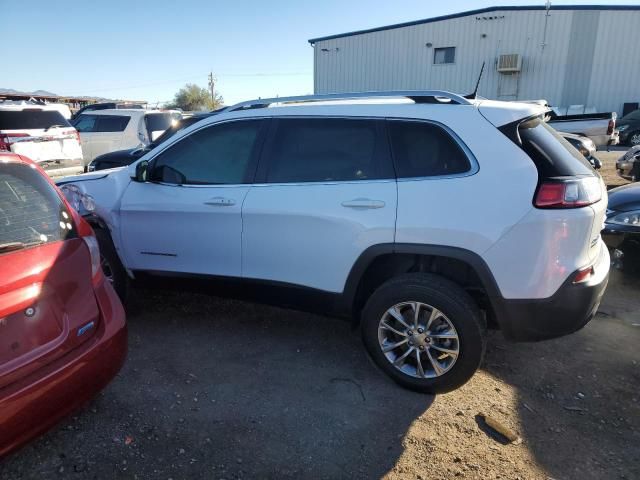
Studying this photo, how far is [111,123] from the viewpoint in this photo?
11414 millimetres

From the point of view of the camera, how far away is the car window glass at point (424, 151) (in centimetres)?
280

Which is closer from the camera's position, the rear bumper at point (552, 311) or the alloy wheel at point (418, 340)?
the rear bumper at point (552, 311)

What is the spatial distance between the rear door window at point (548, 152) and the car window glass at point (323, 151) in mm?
900

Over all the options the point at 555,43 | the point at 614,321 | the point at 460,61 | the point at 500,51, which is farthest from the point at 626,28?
the point at 614,321

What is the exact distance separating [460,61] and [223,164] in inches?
1101

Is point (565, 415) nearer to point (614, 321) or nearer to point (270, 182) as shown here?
point (614, 321)

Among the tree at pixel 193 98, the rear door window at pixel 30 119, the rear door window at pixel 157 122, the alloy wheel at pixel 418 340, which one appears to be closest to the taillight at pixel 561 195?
the alloy wheel at pixel 418 340

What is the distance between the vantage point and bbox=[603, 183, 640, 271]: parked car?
442 cm

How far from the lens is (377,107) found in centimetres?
307

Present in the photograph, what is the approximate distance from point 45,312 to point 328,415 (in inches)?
64.8

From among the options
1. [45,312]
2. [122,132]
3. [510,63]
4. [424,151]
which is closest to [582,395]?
[424,151]

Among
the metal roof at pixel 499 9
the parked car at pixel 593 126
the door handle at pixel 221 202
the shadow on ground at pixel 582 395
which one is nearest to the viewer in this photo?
the shadow on ground at pixel 582 395

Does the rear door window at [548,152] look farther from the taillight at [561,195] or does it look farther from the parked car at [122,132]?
the parked car at [122,132]

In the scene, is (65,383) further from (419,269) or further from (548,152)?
(548,152)
